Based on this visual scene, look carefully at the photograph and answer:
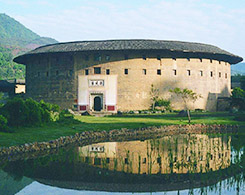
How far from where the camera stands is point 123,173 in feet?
32.4

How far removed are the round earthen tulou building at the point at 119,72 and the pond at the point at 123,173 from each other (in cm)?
2426

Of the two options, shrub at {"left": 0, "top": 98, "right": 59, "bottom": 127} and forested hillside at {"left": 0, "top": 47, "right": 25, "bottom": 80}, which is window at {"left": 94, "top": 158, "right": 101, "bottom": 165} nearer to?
shrub at {"left": 0, "top": 98, "right": 59, "bottom": 127}

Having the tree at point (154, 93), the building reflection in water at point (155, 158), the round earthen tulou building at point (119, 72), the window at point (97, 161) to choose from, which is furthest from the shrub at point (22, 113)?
the tree at point (154, 93)

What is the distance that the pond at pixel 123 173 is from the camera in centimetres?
850

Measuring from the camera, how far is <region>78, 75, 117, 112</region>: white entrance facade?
38.0 meters

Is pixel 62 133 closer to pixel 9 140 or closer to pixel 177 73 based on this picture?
pixel 9 140

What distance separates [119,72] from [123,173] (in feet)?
93.4

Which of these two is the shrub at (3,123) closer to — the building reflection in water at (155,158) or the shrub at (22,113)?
the shrub at (22,113)

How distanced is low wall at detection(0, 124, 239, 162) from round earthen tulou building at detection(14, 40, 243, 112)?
13818 millimetres

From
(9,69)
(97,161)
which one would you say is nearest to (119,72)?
(97,161)

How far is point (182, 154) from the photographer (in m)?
13.1

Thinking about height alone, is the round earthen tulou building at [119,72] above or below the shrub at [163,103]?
above

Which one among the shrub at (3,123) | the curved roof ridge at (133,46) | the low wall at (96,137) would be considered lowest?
the low wall at (96,137)

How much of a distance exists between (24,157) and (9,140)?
5.90 feet
